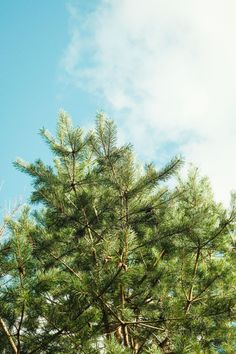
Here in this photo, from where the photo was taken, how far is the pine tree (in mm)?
4684

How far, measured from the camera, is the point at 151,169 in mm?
5613

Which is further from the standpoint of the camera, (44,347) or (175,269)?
(175,269)

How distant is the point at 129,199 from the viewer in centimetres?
543

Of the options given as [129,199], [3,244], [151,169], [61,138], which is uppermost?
[61,138]

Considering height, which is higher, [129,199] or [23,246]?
[129,199]

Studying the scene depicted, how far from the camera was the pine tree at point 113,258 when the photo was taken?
4.68 metres

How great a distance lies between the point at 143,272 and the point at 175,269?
19.4 inches

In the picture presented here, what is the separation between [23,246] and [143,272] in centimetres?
225

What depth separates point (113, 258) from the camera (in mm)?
5141

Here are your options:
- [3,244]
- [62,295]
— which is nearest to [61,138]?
[3,244]

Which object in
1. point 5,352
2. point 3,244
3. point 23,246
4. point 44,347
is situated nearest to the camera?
point 23,246

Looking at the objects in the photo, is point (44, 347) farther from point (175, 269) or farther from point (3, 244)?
point (175, 269)

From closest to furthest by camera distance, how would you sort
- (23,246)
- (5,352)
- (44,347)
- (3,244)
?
1. (23,246)
2. (3,244)
3. (44,347)
4. (5,352)

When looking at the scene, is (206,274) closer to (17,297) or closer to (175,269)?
(175,269)
